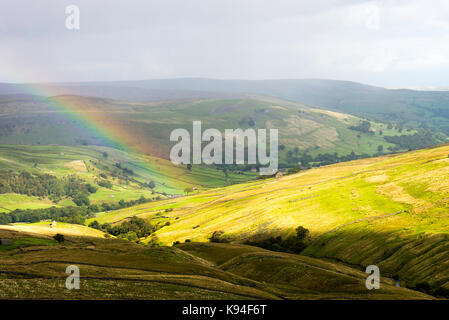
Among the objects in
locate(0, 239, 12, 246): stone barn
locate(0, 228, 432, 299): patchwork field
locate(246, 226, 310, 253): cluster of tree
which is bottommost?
locate(246, 226, 310, 253): cluster of tree

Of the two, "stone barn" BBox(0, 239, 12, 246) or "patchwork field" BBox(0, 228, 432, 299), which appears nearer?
"patchwork field" BBox(0, 228, 432, 299)

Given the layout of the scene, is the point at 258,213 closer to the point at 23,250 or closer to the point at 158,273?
the point at 23,250

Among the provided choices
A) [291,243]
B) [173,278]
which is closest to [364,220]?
[291,243]

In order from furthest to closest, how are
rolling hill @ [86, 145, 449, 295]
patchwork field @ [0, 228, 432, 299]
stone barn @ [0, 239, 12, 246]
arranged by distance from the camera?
1. stone barn @ [0, 239, 12, 246]
2. rolling hill @ [86, 145, 449, 295]
3. patchwork field @ [0, 228, 432, 299]

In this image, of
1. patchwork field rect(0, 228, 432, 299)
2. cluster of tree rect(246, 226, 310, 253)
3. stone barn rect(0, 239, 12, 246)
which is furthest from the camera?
cluster of tree rect(246, 226, 310, 253)

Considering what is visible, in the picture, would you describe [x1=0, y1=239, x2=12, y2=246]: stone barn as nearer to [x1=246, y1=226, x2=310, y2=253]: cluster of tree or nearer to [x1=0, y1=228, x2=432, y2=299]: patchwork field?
[x1=0, y1=228, x2=432, y2=299]: patchwork field

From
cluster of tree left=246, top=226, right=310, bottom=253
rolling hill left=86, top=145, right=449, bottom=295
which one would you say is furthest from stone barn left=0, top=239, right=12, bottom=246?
cluster of tree left=246, top=226, right=310, bottom=253

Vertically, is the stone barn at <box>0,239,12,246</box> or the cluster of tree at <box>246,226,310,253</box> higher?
the stone barn at <box>0,239,12,246</box>
